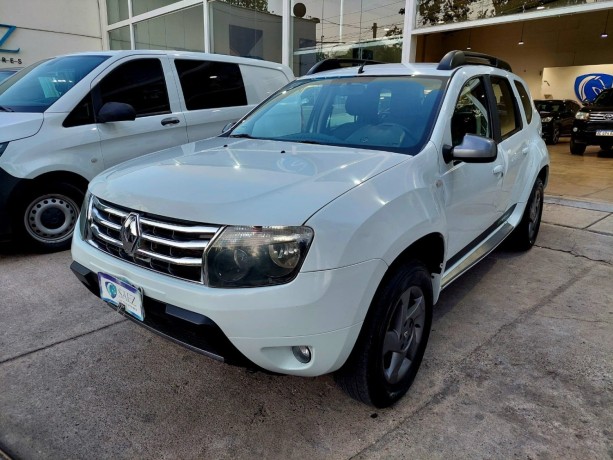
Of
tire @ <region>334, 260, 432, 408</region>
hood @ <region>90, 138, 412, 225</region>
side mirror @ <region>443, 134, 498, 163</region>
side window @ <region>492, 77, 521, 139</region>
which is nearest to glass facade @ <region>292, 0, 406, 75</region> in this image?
side window @ <region>492, 77, 521, 139</region>

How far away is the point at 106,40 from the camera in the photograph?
845 inches

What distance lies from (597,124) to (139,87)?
1215 centimetres

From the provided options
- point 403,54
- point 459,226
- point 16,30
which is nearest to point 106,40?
point 16,30

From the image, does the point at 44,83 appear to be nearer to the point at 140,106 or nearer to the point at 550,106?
the point at 140,106

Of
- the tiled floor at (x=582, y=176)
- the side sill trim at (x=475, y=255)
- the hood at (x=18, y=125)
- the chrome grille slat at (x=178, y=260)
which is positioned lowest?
the tiled floor at (x=582, y=176)

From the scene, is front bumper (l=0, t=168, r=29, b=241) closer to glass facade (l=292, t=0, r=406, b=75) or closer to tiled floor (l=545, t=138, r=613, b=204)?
tiled floor (l=545, t=138, r=613, b=204)

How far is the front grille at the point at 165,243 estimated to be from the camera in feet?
6.15

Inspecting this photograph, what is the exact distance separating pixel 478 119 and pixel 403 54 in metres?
9.36

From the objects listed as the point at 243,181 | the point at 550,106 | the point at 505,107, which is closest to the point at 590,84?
the point at 550,106

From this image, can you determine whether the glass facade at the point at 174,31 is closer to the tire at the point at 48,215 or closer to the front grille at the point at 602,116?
the front grille at the point at 602,116

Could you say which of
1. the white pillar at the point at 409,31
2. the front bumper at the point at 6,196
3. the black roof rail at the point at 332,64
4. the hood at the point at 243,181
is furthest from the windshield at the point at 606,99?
the front bumper at the point at 6,196

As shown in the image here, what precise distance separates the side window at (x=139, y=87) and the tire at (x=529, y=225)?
3.73 metres

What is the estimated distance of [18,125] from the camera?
4.07 m

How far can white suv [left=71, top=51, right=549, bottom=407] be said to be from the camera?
5.89 feet
